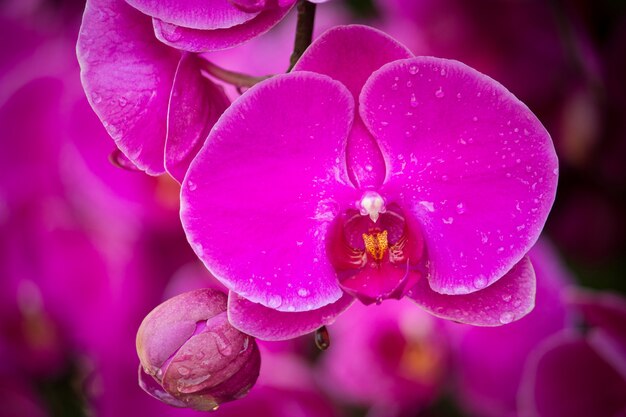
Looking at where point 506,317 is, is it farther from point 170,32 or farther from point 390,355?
point 390,355

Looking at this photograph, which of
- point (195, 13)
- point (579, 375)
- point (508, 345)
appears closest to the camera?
point (195, 13)

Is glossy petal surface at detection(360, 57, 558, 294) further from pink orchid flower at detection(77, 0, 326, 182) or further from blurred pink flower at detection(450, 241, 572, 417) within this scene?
blurred pink flower at detection(450, 241, 572, 417)

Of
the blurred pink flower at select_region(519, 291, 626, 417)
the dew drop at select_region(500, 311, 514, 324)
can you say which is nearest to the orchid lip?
the dew drop at select_region(500, 311, 514, 324)

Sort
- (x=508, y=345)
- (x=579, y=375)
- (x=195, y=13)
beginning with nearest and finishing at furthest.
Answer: (x=195, y=13), (x=579, y=375), (x=508, y=345)

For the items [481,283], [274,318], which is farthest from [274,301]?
[481,283]

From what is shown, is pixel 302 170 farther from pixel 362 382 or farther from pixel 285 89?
pixel 362 382

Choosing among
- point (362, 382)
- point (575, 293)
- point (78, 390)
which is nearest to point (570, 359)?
point (575, 293)
